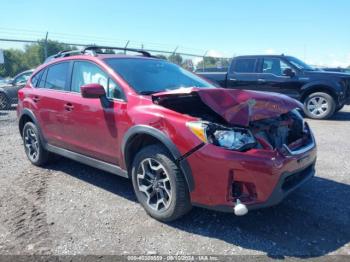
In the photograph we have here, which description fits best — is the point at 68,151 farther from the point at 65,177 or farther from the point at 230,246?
the point at 230,246

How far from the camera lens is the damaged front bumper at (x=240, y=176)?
2.94 m

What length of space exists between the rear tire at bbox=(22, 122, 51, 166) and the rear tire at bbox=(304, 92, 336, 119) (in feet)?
24.6

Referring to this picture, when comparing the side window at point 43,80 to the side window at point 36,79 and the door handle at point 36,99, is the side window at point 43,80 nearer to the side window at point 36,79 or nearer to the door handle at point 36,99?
the side window at point 36,79

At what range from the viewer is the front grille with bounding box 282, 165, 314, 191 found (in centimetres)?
319

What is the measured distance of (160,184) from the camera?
3.48m

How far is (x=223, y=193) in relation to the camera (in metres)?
3.04

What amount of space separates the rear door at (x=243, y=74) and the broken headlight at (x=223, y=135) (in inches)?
314

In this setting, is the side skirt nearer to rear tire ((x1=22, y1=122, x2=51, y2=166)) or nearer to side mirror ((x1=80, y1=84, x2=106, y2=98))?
rear tire ((x1=22, y1=122, x2=51, y2=166))

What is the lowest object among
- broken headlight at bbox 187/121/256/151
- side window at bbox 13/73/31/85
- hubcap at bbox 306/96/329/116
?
hubcap at bbox 306/96/329/116

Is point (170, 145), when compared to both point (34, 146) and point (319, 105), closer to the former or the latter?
point (34, 146)

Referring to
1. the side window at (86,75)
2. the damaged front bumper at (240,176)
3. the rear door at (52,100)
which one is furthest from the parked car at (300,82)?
the damaged front bumper at (240,176)

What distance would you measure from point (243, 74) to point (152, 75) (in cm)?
737

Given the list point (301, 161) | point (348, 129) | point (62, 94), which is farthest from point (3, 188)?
point (348, 129)

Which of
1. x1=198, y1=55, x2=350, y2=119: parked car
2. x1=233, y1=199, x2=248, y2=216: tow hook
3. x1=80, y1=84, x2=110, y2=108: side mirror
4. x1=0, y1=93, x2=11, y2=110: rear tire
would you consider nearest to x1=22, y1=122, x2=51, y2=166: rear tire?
x1=80, y1=84, x2=110, y2=108: side mirror
